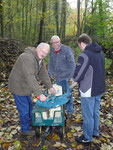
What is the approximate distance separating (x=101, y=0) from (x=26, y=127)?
6.09m

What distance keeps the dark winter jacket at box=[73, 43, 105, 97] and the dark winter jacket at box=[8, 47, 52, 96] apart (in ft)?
2.68

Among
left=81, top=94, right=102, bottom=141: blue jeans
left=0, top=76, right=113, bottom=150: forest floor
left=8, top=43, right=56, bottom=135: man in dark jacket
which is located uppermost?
left=8, top=43, right=56, bottom=135: man in dark jacket

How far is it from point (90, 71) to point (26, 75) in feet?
3.92

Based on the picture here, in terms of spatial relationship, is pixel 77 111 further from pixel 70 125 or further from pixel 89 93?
pixel 89 93

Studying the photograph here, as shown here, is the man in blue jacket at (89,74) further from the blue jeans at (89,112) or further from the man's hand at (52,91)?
the man's hand at (52,91)

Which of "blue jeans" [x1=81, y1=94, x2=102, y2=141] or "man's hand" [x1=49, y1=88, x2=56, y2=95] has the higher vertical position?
"man's hand" [x1=49, y1=88, x2=56, y2=95]

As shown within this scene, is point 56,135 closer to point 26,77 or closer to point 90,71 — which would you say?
point 26,77

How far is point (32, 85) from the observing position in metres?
2.70

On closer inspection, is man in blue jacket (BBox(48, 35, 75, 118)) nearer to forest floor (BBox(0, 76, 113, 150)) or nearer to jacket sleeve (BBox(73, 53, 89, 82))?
forest floor (BBox(0, 76, 113, 150))

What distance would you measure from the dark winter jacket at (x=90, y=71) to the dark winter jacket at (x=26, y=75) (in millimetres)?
817

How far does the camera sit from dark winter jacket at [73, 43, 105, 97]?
8.28 feet

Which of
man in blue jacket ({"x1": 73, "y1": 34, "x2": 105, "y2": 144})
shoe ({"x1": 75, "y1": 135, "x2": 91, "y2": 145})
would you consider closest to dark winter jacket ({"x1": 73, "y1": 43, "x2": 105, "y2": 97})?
man in blue jacket ({"x1": 73, "y1": 34, "x2": 105, "y2": 144})

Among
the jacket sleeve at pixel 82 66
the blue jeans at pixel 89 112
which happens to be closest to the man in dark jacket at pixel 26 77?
the jacket sleeve at pixel 82 66

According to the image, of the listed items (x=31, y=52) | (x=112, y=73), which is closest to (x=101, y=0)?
(x=112, y=73)
